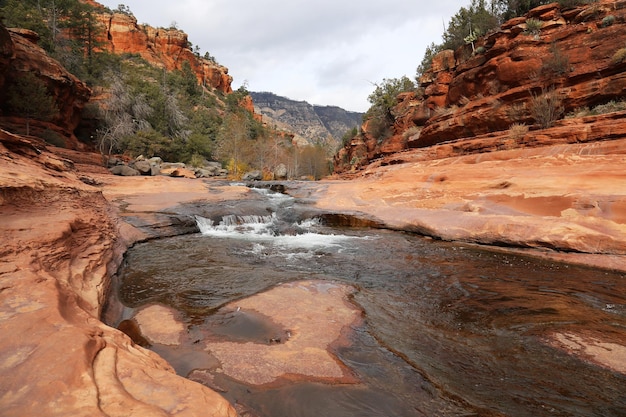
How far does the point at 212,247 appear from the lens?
774 centimetres

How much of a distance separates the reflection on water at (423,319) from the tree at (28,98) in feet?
49.3

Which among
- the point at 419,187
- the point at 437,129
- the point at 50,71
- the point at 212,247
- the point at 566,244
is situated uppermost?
the point at 50,71

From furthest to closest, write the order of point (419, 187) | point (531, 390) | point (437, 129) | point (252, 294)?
point (437, 129), point (419, 187), point (252, 294), point (531, 390)

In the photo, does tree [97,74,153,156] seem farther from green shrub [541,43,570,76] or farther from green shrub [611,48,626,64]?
green shrub [611,48,626,64]

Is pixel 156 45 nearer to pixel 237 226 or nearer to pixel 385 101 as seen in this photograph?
pixel 385 101

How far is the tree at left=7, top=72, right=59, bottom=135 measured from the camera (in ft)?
52.7

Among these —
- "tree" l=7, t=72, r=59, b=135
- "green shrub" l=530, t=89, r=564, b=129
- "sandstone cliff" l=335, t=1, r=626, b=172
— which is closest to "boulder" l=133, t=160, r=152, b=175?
"tree" l=7, t=72, r=59, b=135

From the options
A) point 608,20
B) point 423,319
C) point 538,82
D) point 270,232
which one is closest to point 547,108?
point 538,82

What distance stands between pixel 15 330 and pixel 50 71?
2342 cm

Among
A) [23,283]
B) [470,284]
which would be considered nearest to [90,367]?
[23,283]

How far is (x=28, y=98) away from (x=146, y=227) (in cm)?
1428

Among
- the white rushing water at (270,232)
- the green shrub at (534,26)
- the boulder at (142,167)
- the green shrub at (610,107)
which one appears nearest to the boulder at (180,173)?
the boulder at (142,167)

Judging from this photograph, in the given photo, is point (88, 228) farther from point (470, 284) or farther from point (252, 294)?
point (470, 284)

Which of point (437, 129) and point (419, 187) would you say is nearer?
point (419, 187)
